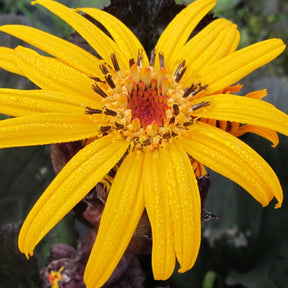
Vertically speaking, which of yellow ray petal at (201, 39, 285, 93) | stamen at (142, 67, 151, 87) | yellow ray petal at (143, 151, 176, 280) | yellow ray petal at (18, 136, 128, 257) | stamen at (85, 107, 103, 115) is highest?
stamen at (142, 67, 151, 87)

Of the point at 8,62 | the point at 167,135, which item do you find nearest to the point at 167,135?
the point at 167,135

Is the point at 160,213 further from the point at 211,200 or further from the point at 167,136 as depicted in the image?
the point at 211,200

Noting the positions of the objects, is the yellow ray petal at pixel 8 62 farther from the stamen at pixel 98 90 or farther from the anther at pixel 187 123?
the anther at pixel 187 123

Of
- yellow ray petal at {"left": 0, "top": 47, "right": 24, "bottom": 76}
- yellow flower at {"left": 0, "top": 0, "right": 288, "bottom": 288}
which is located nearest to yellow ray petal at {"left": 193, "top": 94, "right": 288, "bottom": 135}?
yellow flower at {"left": 0, "top": 0, "right": 288, "bottom": 288}

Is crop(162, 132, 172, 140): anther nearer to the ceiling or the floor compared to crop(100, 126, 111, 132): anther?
nearer to the floor

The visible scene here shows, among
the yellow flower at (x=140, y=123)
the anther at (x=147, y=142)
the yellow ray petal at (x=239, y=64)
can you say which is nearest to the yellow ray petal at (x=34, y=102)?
the yellow flower at (x=140, y=123)

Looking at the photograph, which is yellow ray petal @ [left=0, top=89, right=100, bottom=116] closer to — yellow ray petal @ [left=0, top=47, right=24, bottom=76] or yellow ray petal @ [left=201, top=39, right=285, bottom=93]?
yellow ray petal @ [left=0, top=47, right=24, bottom=76]

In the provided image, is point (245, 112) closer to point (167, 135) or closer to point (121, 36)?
point (167, 135)
